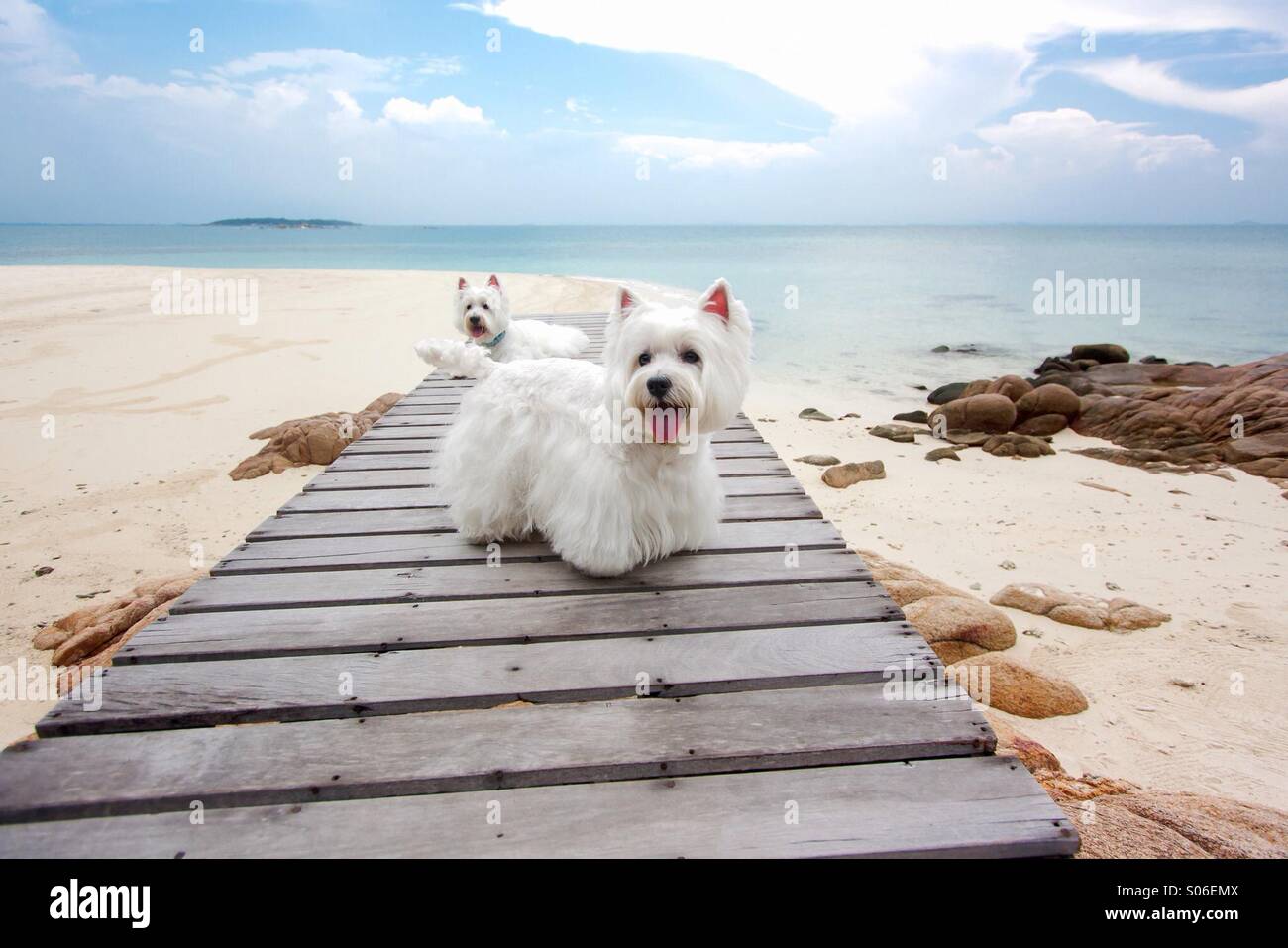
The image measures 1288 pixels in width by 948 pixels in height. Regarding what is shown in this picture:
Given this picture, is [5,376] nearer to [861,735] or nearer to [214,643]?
[214,643]

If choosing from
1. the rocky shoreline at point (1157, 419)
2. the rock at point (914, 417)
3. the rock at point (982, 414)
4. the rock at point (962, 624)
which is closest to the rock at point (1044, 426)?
the rocky shoreline at point (1157, 419)

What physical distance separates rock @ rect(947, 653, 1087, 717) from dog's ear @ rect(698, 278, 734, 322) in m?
2.36

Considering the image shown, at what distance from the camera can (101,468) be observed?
7.64m

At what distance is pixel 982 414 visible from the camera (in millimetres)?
10180

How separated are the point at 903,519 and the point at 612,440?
186 inches

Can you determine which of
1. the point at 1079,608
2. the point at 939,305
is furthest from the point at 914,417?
the point at 939,305

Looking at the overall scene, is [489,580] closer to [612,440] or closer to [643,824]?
[612,440]

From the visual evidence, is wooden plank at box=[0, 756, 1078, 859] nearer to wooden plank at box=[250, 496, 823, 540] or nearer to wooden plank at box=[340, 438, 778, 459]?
wooden plank at box=[250, 496, 823, 540]

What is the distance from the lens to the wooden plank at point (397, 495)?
3.94m

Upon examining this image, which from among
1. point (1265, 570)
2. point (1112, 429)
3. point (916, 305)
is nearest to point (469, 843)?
point (1265, 570)

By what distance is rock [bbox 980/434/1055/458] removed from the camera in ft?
29.5

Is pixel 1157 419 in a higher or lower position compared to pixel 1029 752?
higher

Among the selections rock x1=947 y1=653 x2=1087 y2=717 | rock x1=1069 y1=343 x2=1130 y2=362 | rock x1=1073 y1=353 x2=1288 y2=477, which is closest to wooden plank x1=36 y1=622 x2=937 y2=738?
rock x1=947 y1=653 x2=1087 y2=717

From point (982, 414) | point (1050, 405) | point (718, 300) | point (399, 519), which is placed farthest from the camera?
point (1050, 405)
